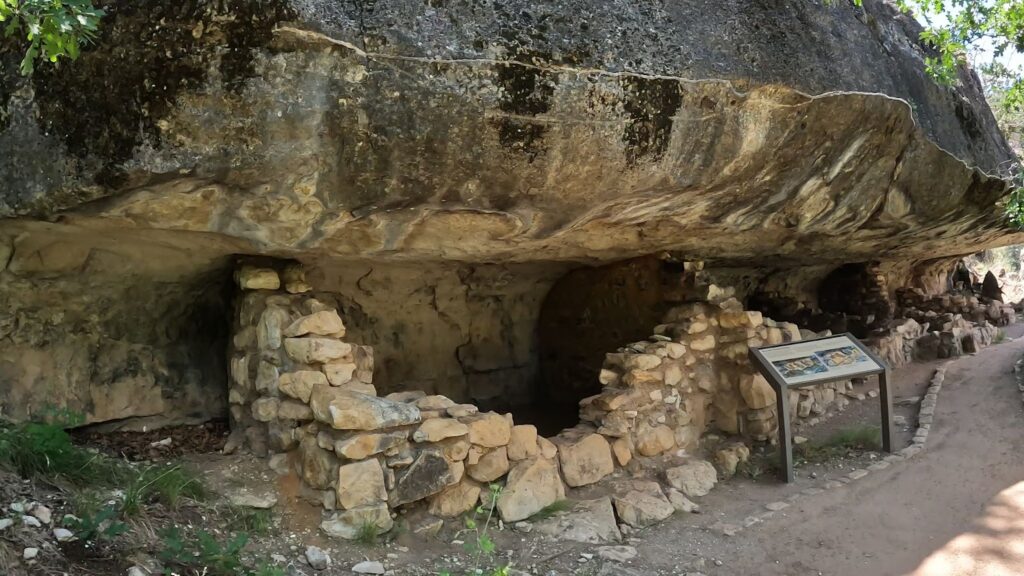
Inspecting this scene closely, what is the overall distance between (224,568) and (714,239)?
378 centimetres

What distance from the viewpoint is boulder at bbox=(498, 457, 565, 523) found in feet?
12.6

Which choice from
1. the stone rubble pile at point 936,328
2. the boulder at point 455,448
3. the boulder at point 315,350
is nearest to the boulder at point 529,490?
the boulder at point 455,448

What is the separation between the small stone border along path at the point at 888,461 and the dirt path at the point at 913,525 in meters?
0.05

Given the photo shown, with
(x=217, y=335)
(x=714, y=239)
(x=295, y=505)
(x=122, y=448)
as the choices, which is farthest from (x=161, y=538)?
(x=714, y=239)

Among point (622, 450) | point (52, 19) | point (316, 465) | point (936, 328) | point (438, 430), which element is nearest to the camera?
point (52, 19)

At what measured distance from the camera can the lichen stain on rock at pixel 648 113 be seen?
3318mm

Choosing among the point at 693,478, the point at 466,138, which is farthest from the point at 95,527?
the point at 693,478

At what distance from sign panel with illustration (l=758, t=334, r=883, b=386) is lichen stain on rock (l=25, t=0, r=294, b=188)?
149 inches

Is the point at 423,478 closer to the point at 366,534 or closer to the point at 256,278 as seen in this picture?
the point at 366,534

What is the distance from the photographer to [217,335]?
Answer: 14.8 ft

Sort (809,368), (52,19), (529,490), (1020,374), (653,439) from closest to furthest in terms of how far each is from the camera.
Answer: (52,19), (529,490), (653,439), (809,368), (1020,374)

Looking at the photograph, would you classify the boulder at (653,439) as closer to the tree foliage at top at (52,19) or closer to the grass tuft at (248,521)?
the grass tuft at (248,521)

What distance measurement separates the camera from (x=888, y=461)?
4.99 meters

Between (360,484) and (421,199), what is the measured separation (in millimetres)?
1375
